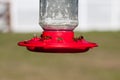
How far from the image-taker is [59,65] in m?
12.9

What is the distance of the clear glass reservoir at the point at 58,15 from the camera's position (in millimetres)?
4727

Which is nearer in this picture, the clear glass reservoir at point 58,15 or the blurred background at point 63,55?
the clear glass reservoir at point 58,15

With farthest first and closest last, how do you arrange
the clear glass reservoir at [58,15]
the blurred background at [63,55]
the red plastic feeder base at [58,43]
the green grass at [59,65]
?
A: the blurred background at [63,55] → the green grass at [59,65] → the clear glass reservoir at [58,15] → the red plastic feeder base at [58,43]

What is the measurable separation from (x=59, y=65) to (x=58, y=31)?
829 centimetres

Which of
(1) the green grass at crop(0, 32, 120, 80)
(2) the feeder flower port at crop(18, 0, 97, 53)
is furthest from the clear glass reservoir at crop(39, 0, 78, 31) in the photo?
(1) the green grass at crop(0, 32, 120, 80)

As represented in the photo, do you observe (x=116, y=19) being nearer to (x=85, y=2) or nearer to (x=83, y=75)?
(x=85, y=2)

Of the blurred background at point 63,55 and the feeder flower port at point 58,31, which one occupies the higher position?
the feeder flower port at point 58,31

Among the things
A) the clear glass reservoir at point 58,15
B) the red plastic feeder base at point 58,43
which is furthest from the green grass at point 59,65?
the red plastic feeder base at point 58,43

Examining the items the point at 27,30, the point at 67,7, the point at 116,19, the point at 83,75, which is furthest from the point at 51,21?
the point at 116,19

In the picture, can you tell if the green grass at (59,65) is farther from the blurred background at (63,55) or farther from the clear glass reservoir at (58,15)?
the clear glass reservoir at (58,15)

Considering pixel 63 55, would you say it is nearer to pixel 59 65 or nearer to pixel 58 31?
pixel 59 65

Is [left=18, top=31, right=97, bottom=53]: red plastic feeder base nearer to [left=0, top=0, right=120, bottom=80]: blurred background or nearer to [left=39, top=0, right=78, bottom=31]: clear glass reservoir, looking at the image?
[left=39, top=0, right=78, bottom=31]: clear glass reservoir

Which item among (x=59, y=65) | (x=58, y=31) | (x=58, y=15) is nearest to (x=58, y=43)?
(x=58, y=31)

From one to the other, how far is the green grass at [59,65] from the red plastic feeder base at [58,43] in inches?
278
